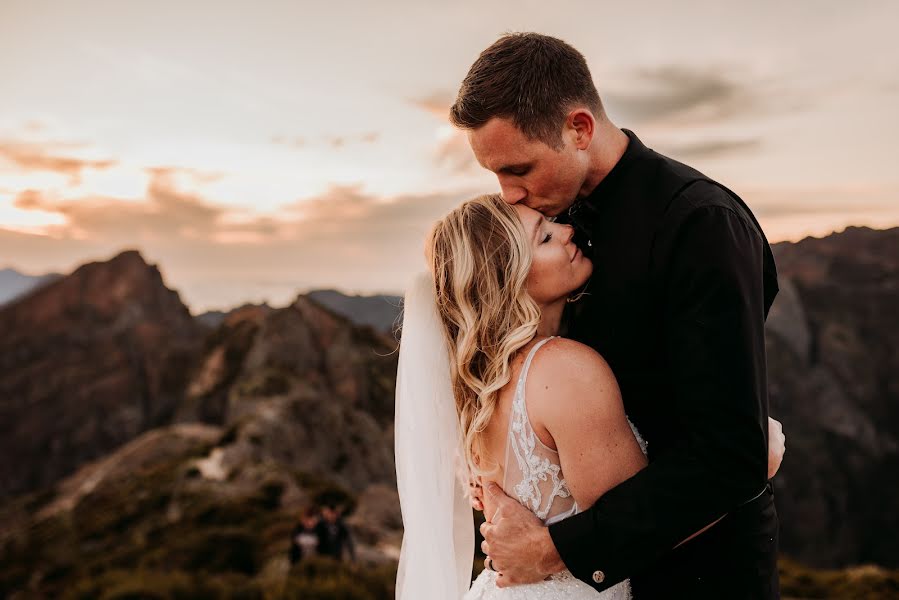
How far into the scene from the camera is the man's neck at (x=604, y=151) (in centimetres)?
294

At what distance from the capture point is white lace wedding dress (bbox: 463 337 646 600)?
2.78 meters

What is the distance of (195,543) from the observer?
18.5 meters

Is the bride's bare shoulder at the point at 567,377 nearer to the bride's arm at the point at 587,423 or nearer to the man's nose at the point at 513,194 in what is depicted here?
the bride's arm at the point at 587,423

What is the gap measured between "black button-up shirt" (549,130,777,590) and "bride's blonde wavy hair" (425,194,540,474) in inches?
13.0

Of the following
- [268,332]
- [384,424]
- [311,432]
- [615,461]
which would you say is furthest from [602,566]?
[268,332]

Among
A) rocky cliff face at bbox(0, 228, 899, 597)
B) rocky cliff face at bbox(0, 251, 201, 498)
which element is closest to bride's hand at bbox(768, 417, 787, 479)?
rocky cliff face at bbox(0, 228, 899, 597)

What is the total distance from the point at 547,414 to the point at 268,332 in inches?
2568

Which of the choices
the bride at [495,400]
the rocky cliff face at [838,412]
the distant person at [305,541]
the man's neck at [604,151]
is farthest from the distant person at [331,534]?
the rocky cliff face at [838,412]

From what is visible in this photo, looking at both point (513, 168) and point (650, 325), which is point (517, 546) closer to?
point (650, 325)

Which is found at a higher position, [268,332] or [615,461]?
[268,332]

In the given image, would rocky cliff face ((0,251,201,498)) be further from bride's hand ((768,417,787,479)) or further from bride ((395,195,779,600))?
bride's hand ((768,417,787,479))

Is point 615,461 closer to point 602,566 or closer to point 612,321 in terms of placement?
point 602,566

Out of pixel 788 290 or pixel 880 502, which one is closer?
pixel 880 502

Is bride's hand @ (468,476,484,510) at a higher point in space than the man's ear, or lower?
lower
